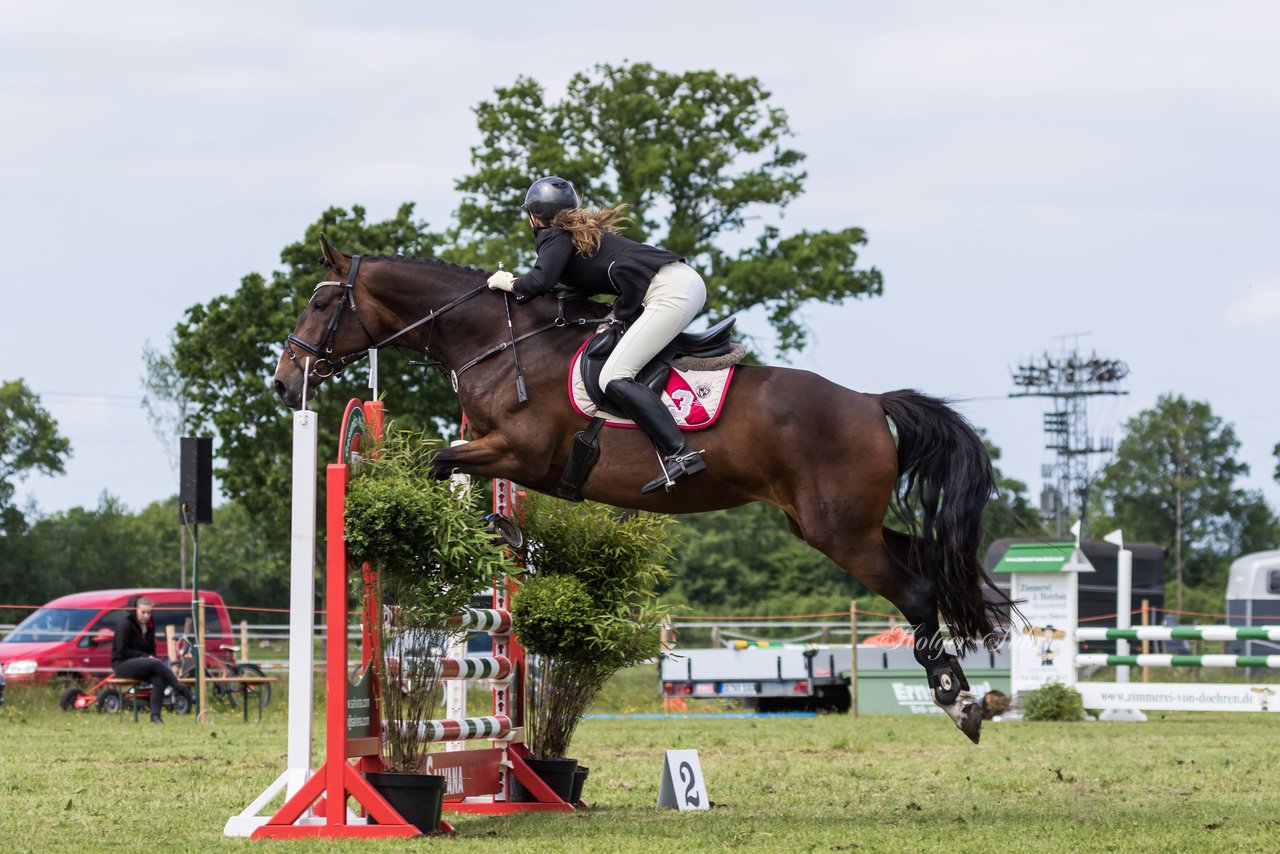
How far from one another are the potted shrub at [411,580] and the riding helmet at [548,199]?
3.61ft

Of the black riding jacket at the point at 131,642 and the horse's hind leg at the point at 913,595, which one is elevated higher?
the horse's hind leg at the point at 913,595

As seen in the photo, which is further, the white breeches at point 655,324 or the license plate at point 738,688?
the license plate at point 738,688

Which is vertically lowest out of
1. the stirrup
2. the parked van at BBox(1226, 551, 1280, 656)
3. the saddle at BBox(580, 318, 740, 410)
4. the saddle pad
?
the parked van at BBox(1226, 551, 1280, 656)

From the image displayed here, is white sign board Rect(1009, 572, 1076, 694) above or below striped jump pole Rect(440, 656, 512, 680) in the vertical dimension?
below

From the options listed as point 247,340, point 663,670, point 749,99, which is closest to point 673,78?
point 749,99

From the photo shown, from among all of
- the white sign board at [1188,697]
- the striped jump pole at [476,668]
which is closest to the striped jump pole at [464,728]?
the striped jump pole at [476,668]

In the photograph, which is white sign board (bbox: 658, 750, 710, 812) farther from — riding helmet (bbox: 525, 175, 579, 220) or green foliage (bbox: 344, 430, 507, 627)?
riding helmet (bbox: 525, 175, 579, 220)

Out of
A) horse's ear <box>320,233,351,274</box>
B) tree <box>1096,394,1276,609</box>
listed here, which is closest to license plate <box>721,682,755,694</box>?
horse's ear <box>320,233,351,274</box>

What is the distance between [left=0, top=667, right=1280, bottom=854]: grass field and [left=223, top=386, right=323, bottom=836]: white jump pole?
12.8 inches

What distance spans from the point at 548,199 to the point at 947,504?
2.15 m

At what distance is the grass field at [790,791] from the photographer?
5496mm

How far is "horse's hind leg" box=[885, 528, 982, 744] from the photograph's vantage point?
20.5 ft

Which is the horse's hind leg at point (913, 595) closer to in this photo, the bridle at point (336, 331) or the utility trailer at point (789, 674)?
the bridle at point (336, 331)

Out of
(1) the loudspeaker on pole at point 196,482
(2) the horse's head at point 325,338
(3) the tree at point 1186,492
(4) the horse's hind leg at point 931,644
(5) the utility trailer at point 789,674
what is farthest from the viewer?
(3) the tree at point 1186,492
